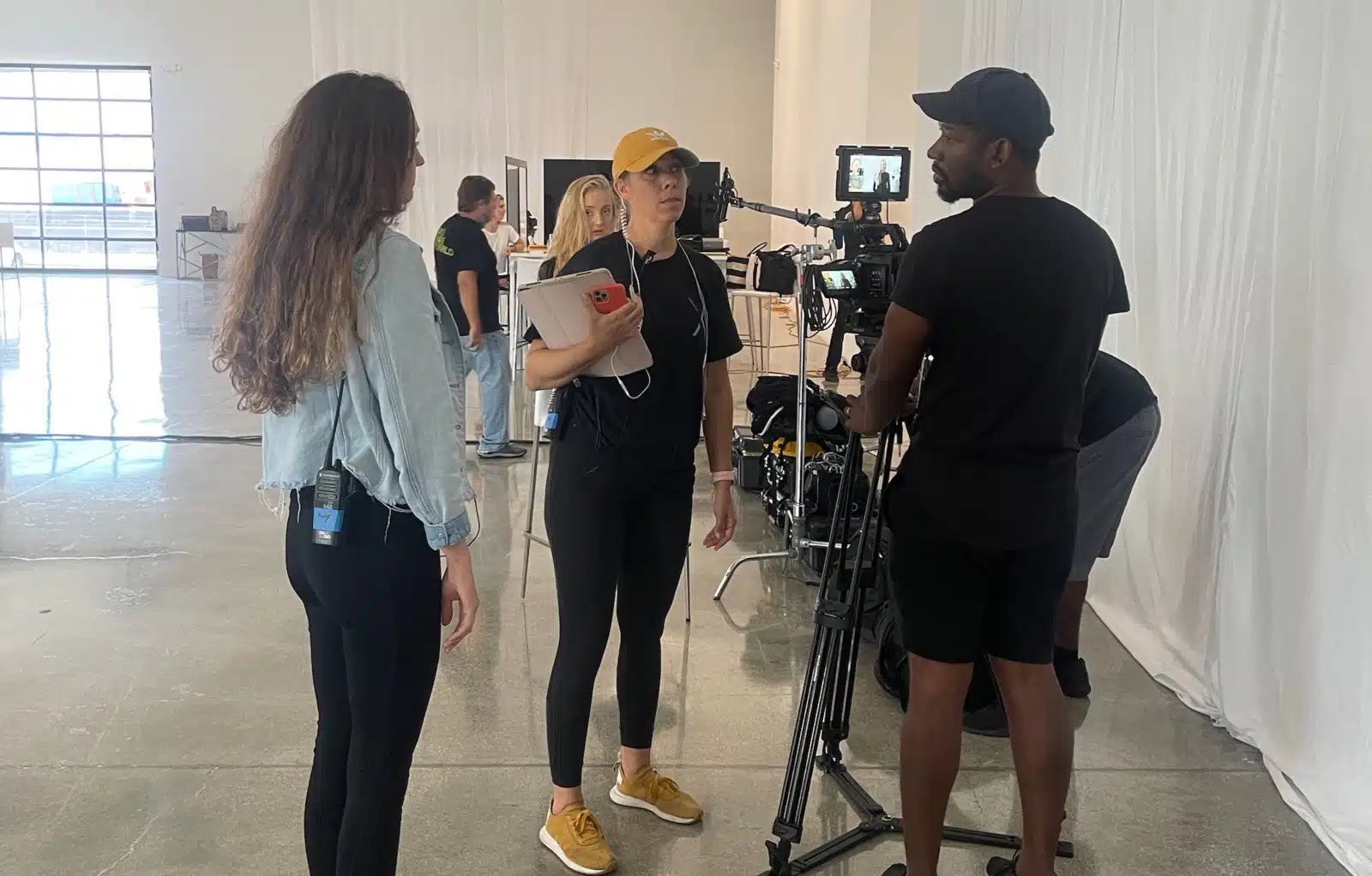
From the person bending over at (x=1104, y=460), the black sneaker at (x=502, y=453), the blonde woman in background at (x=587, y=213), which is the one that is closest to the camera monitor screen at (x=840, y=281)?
the person bending over at (x=1104, y=460)

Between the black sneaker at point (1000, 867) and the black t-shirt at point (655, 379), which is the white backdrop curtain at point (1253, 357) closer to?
the black sneaker at point (1000, 867)

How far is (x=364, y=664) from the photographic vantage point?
5.38 ft

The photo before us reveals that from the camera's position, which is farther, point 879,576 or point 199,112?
point 199,112

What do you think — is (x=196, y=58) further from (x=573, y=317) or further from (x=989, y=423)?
(x=989, y=423)

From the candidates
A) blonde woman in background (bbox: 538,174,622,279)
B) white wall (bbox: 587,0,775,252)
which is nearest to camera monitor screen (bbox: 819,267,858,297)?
blonde woman in background (bbox: 538,174,622,279)

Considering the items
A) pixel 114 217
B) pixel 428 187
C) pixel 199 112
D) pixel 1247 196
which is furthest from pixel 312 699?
pixel 114 217

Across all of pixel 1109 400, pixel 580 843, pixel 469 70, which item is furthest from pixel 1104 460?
pixel 469 70

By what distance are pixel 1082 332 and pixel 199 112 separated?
63.0ft

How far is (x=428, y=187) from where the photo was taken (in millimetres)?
10039

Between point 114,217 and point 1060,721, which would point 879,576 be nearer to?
point 1060,721

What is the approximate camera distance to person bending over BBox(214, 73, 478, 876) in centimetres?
151

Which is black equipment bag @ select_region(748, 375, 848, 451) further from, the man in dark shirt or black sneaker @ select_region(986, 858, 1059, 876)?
black sneaker @ select_region(986, 858, 1059, 876)

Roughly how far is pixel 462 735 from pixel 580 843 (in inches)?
28.4

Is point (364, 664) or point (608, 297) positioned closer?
point (364, 664)
